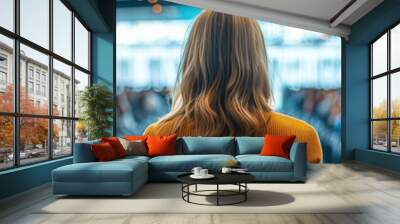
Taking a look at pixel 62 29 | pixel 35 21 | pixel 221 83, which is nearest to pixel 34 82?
pixel 35 21

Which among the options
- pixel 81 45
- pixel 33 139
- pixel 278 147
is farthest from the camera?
pixel 81 45

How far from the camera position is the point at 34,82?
568cm

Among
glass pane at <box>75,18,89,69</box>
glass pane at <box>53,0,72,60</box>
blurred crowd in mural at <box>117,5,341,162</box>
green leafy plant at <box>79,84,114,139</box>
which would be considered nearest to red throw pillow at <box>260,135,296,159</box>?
blurred crowd in mural at <box>117,5,341,162</box>

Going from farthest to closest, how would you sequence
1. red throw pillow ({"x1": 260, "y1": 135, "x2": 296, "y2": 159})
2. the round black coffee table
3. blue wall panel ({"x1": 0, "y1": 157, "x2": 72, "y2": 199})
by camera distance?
red throw pillow ({"x1": 260, "y1": 135, "x2": 296, "y2": 159})
blue wall panel ({"x1": 0, "y1": 157, "x2": 72, "y2": 199})
the round black coffee table

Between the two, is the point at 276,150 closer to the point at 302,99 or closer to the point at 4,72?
the point at 302,99

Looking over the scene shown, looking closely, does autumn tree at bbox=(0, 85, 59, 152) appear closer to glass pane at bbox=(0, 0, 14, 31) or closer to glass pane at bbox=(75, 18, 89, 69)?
glass pane at bbox=(0, 0, 14, 31)

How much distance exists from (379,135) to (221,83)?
12.2ft

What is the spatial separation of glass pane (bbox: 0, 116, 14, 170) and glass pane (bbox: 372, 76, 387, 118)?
722 centimetres

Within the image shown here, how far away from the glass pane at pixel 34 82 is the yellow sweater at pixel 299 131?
8.83ft

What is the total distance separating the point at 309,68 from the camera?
8383mm

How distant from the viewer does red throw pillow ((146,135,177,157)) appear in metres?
6.69

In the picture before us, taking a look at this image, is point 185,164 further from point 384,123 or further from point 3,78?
point 384,123

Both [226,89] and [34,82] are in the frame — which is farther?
[226,89]

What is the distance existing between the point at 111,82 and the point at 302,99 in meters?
4.23
